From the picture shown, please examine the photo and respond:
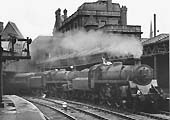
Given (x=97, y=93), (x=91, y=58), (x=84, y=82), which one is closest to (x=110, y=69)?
(x=97, y=93)

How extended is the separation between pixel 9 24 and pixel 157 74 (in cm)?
1362

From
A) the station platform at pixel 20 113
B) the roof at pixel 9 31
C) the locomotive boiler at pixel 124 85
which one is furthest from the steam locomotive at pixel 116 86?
the roof at pixel 9 31

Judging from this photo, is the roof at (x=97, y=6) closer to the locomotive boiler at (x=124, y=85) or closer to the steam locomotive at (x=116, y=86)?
the steam locomotive at (x=116, y=86)

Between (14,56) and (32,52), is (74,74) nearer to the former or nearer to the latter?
(14,56)

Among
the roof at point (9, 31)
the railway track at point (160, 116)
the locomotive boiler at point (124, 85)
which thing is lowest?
the railway track at point (160, 116)

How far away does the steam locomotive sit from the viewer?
58.3 feet

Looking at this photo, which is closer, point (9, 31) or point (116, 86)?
point (9, 31)

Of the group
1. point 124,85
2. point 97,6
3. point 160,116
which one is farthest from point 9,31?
point 97,6

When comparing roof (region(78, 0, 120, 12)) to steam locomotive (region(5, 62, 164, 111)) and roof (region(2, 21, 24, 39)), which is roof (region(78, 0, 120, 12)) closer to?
steam locomotive (region(5, 62, 164, 111))

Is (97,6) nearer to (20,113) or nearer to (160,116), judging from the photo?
(160,116)

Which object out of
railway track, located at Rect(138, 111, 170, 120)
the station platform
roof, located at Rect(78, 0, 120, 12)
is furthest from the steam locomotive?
roof, located at Rect(78, 0, 120, 12)

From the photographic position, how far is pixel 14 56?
51.0 ft

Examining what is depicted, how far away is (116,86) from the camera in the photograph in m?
19.4

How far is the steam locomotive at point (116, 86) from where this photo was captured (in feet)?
58.3
